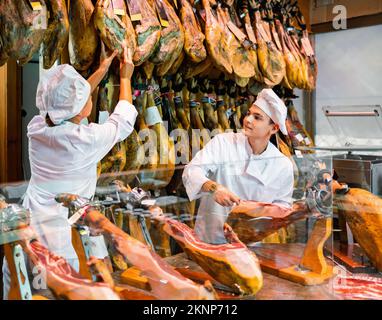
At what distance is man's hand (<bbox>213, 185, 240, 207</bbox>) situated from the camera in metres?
1.29

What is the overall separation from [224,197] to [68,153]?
62 centimetres

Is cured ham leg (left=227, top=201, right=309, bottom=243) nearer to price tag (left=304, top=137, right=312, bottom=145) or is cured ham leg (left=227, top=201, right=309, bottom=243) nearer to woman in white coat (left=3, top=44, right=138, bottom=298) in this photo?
woman in white coat (left=3, top=44, right=138, bottom=298)

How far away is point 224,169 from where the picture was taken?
4.62ft

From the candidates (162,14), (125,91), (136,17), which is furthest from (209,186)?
(162,14)

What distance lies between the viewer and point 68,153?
5.42ft

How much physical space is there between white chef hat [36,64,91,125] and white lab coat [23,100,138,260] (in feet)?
0.13

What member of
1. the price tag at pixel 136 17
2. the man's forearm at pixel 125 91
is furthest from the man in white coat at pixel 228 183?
the price tag at pixel 136 17

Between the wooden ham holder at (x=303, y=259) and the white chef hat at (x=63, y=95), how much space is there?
81cm

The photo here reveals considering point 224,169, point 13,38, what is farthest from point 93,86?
point 224,169

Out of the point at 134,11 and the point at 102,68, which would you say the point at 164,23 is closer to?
the point at 134,11

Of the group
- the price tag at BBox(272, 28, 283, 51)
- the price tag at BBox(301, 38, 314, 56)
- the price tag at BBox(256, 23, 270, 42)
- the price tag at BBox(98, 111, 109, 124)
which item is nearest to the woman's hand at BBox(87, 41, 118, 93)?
the price tag at BBox(98, 111, 109, 124)

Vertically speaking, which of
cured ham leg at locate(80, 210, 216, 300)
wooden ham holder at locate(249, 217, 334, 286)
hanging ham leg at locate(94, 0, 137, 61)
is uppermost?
hanging ham leg at locate(94, 0, 137, 61)

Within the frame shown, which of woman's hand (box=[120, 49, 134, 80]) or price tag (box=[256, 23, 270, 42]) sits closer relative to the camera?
woman's hand (box=[120, 49, 134, 80])

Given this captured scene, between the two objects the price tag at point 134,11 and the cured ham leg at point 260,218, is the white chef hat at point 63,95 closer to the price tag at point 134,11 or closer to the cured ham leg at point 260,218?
the price tag at point 134,11
